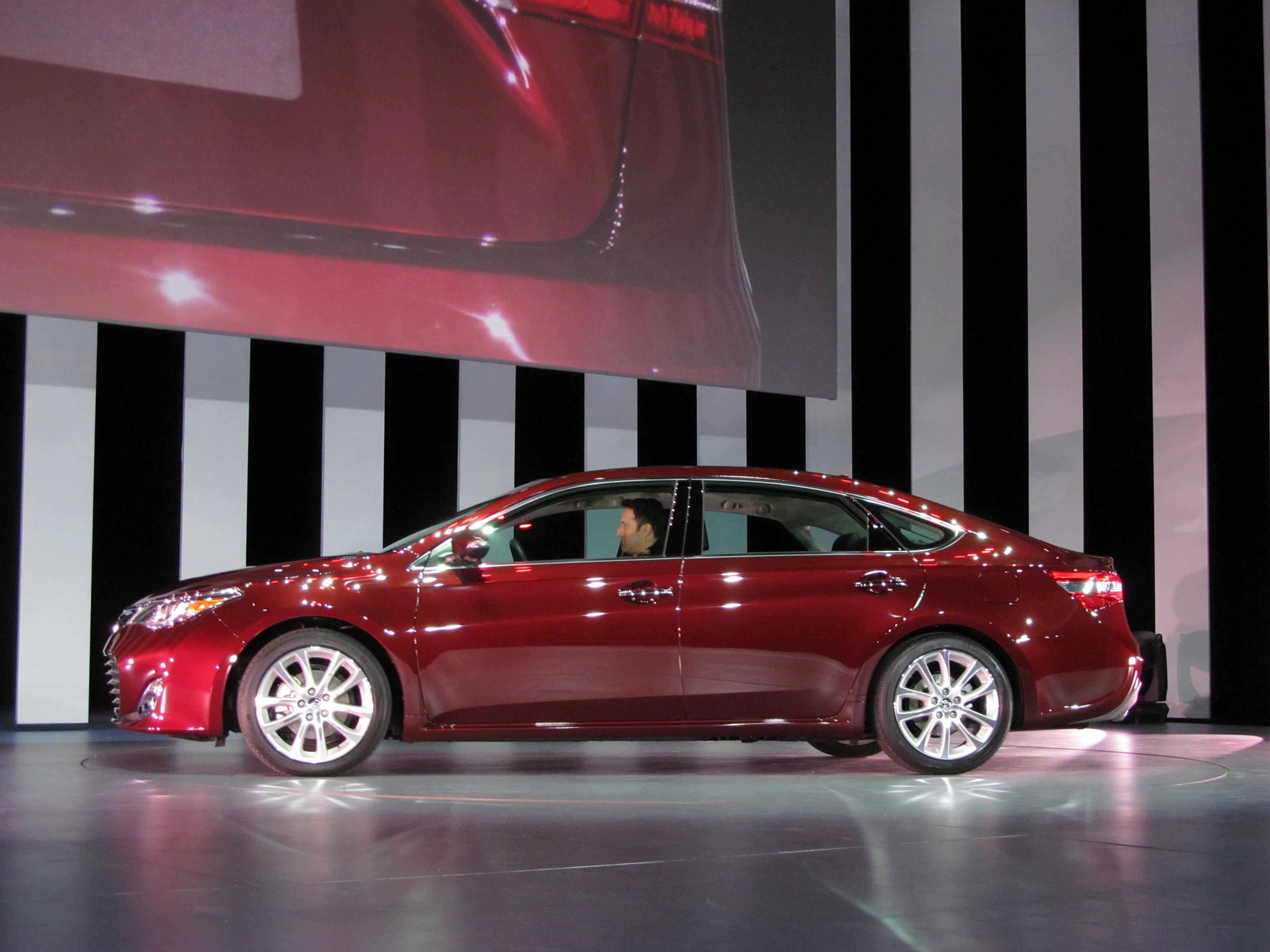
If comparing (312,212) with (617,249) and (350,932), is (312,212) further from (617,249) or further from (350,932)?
(350,932)

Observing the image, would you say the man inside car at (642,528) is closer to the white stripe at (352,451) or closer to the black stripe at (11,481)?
the white stripe at (352,451)

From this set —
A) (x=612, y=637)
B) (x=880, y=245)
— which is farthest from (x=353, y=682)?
(x=880, y=245)

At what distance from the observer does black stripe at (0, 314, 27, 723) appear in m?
7.57

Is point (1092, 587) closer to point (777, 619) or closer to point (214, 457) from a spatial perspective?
point (777, 619)

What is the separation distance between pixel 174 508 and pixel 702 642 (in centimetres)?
408

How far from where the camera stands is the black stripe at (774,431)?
9828mm

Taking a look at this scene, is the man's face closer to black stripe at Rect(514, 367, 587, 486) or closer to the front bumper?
the front bumper

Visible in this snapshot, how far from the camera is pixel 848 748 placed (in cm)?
622

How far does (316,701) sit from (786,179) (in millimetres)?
5112

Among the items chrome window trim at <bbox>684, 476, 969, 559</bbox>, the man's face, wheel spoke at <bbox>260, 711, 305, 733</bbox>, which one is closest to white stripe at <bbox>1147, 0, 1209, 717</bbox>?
chrome window trim at <bbox>684, 476, 969, 559</bbox>

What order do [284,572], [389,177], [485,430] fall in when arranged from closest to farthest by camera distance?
[284,572] → [389,177] → [485,430]

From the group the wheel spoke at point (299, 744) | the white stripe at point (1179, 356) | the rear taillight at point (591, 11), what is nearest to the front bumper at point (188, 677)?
the wheel spoke at point (299, 744)

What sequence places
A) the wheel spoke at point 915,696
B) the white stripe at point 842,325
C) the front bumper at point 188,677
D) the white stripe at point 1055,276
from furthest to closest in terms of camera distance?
the white stripe at point 842,325 → the white stripe at point 1055,276 → the wheel spoke at point 915,696 → the front bumper at point 188,677

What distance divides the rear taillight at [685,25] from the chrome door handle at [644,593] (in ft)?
14.0
